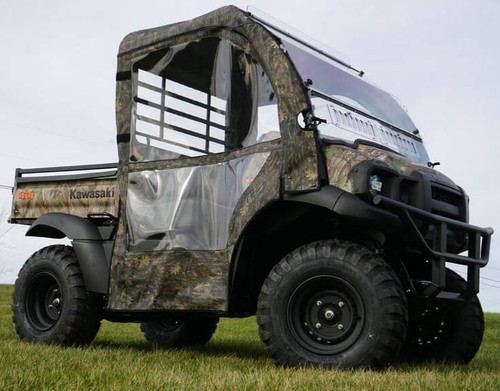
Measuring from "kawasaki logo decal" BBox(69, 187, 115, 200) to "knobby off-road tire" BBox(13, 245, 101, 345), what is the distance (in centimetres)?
53

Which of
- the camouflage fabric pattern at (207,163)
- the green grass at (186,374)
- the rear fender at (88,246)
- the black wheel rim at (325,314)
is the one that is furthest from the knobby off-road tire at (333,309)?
the rear fender at (88,246)

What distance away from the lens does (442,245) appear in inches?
232

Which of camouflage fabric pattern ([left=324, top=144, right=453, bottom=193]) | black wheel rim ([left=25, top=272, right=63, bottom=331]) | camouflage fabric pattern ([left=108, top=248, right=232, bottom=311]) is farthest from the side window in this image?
black wheel rim ([left=25, top=272, right=63, bottom=331])

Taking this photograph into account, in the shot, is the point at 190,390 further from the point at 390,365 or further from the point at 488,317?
the point at 488,317

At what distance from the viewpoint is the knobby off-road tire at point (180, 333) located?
8938 mm

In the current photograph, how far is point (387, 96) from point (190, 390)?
4.68 m

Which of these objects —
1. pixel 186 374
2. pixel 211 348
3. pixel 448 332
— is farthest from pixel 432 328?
pixel 186 374

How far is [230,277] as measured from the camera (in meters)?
6.25

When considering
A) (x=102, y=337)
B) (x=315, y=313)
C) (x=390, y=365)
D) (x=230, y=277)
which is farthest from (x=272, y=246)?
(x=102, y=337)

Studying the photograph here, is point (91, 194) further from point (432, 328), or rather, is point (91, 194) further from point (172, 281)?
point (432, 328)

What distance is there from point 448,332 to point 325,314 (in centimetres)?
171

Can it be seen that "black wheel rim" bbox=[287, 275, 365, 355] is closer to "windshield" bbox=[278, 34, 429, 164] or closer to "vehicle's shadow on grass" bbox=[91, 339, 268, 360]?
"windshield" bbox=[278, 34, 429, 164]

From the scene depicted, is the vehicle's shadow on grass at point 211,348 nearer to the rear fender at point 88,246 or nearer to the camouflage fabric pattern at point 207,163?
the rear fender at point 88,246

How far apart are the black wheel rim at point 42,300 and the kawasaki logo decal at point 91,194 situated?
0.83m
